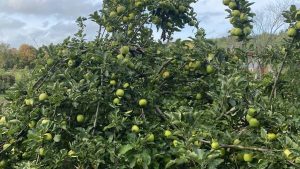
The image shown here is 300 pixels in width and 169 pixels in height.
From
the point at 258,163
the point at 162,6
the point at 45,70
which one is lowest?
the point at 258,163

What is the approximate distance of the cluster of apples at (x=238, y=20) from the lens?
2.57m

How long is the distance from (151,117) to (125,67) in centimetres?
33

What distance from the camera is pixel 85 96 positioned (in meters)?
2.29

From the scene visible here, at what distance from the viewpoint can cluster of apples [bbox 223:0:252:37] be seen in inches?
101

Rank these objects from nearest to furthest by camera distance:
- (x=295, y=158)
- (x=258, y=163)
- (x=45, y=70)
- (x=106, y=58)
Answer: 1. (x=295, y=158)
2. (x=258, y=163)
3. (x=106, y=58)
4. (x=45, y=70)

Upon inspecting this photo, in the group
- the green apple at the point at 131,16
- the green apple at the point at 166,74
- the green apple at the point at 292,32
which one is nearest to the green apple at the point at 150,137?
the green apple at the point at 166,74

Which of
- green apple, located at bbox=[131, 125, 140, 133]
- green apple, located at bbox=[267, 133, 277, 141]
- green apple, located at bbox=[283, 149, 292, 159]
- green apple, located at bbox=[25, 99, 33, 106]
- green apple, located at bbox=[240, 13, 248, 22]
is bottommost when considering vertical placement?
green apple, located at bbox=[283, 149, 292, 159]

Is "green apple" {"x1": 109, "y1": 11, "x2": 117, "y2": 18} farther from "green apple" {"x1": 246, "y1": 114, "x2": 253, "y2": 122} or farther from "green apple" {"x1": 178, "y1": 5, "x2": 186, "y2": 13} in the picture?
"green apple" {"x1": 246, "y1": 114, "x2": 253, "y2": 122}

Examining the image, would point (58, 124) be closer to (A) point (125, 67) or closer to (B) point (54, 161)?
(B) point (54, 161)

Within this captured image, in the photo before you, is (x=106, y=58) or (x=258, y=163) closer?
(x=258, y=163)

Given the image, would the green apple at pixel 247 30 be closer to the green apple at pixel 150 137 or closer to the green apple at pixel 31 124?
the green apple at pixel 150 137

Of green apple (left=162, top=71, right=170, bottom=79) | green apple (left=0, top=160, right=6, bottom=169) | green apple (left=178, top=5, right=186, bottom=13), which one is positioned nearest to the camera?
green apple (left=0, top=160, right=6, bottom=169)

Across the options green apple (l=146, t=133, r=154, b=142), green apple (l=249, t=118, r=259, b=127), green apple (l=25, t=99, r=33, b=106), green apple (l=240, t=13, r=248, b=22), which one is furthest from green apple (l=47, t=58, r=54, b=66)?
green apple (l=249, t=118, r=259, b=127)

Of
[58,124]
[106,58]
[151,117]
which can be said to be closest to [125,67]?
[106,58]
